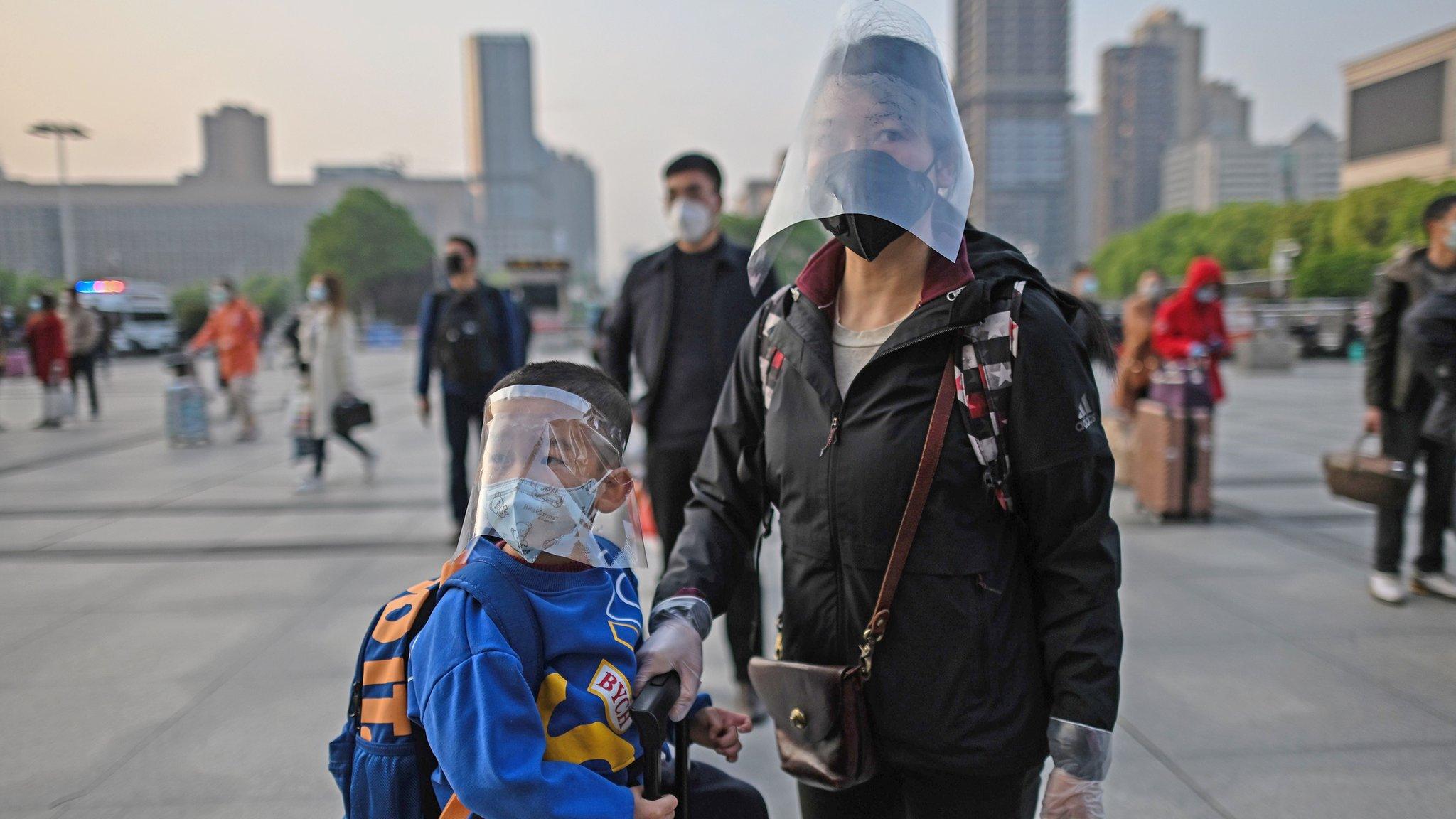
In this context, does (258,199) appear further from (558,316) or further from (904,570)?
(904,570)

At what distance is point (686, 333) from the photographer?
3627mm

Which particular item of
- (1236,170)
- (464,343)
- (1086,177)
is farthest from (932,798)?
(1086,177)

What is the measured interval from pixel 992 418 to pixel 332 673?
3.40 meters

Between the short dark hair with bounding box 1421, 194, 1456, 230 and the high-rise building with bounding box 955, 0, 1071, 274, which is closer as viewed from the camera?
the short dark hair with bounding box 1421, 194, 1456, 230

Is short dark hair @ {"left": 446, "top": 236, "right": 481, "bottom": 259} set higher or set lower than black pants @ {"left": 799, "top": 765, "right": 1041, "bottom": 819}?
higher

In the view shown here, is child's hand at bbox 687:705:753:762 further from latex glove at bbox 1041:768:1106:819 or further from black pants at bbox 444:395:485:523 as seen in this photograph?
black pants at bbox 444:395:485:523

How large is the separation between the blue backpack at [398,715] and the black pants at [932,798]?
0.69 m

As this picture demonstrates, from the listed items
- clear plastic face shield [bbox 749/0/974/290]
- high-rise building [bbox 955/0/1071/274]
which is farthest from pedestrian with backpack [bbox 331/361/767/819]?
high-rise building [bbox 955/0/1071/274]

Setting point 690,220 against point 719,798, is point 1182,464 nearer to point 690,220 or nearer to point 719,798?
point 690,220

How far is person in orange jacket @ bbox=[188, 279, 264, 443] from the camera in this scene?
427 inches

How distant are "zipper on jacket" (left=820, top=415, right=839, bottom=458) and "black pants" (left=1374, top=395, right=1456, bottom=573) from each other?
4.25m

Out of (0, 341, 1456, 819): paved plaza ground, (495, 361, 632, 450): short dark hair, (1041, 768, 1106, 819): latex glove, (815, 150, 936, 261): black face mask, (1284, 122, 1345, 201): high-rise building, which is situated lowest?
(0, 341, 1456, 819): paved plaza ground

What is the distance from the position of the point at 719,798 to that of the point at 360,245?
271 ft

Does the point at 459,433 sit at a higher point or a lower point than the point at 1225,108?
lower
